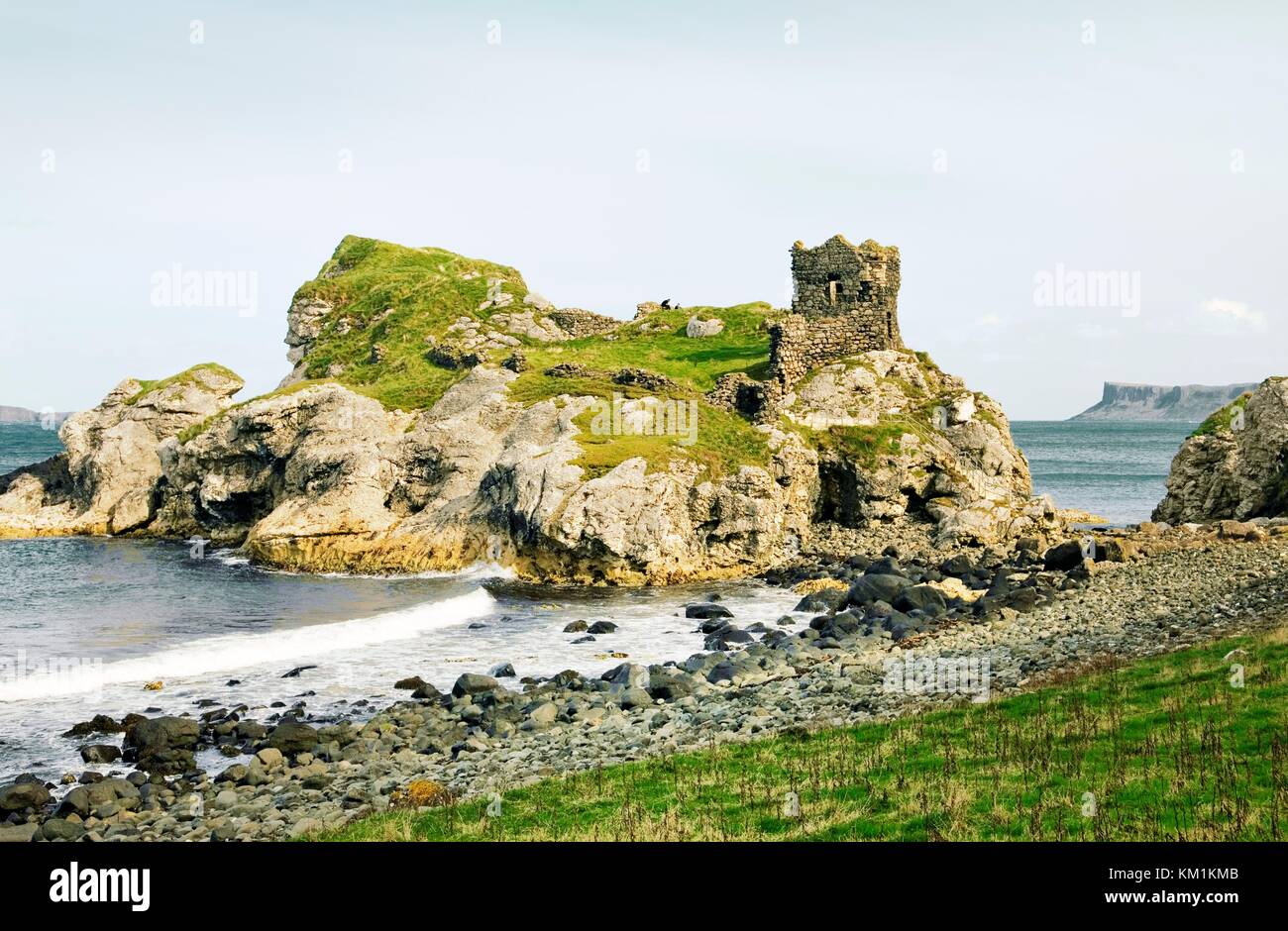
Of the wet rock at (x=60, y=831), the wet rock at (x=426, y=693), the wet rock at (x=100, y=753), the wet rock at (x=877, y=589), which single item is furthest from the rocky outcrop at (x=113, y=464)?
the wet rock at (x=60, y=831)

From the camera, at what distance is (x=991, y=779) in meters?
15.5

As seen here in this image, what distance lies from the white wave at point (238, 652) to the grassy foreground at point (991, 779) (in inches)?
750

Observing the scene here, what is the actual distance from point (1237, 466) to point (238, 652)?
5159 centimetres

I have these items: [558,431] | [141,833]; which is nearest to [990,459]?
[558,431]

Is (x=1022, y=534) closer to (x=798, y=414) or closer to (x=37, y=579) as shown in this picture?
(x=798, y=414)

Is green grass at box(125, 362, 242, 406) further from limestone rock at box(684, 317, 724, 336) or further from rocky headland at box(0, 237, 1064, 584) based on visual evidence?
limestone rock at box(684, 317, 724, 336)

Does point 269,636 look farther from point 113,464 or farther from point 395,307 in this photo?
point 395,307

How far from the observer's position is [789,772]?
1777 centimetres

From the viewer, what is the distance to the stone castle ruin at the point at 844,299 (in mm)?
69562

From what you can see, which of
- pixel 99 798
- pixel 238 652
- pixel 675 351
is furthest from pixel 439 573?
pixel 99 798

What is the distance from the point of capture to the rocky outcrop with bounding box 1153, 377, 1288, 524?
55.2 metres

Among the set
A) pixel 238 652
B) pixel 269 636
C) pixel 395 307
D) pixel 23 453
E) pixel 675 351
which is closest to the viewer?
pixel 238 652

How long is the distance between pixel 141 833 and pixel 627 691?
12.6m

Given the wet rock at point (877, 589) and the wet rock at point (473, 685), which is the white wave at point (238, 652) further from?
the wet rock at point (877, 589)
